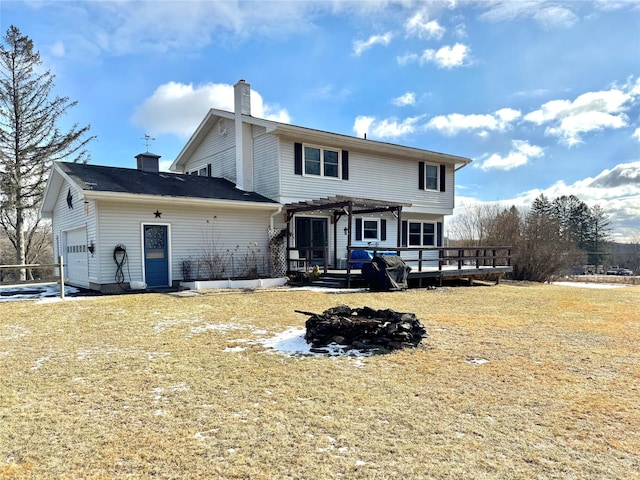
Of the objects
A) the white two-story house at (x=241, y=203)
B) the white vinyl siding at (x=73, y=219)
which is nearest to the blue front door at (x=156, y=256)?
the white two-story house at (x=241, y=203)

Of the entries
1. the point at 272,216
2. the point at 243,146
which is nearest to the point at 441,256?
the point at 272,216

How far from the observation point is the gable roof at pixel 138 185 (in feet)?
36.8

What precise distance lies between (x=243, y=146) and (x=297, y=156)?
2.37m

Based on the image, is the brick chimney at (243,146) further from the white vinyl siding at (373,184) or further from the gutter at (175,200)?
the gutter at (175,200)

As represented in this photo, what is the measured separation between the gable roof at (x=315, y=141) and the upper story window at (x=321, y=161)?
0.38 m

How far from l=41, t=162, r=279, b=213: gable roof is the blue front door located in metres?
1.21

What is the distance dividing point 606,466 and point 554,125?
22.8 metres

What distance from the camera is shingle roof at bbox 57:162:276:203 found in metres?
11.6

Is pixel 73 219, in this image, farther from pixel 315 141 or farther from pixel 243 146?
pixel 315 141

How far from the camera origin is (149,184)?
12.9m

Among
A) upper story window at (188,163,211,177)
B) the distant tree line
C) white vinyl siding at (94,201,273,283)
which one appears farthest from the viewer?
the distant tree line

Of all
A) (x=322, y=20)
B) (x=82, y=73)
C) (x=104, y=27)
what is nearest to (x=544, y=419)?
(x=322, y=20)

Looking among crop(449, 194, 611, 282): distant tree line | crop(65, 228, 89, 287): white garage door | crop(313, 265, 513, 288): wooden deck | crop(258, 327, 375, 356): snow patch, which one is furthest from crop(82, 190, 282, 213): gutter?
crop(449, 194, 611, 282): distant tree line

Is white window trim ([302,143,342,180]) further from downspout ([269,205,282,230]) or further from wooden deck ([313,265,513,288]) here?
wooden deck ([313,265,513,288])
